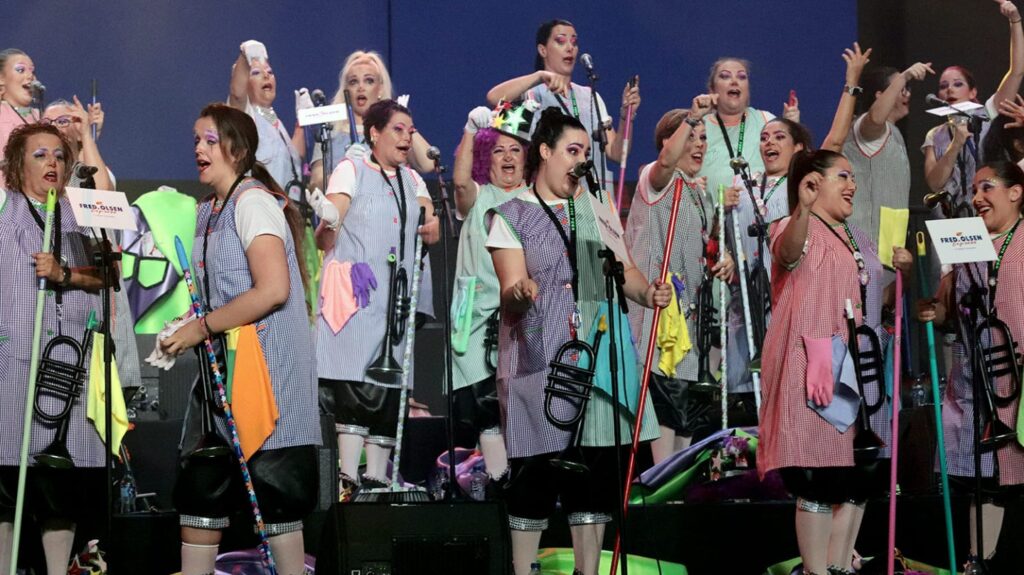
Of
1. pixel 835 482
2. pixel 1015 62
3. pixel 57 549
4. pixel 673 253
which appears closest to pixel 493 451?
pixel 673 253

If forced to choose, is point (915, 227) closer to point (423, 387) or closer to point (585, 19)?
point (585, 19)

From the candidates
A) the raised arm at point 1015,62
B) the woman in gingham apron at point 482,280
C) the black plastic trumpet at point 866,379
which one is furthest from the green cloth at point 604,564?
the raised arm at point 1015,62

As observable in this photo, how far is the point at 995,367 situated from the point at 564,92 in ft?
8.06

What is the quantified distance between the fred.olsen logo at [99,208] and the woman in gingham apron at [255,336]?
13.2 inches

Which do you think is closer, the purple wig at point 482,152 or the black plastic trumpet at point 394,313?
the black plastic trumpet at point 394,313

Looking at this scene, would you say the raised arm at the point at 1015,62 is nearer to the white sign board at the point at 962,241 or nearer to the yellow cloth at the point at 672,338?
the yellow cloth at the point at 672,338

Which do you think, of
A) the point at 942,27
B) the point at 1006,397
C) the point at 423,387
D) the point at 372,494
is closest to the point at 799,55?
the point at 942,27

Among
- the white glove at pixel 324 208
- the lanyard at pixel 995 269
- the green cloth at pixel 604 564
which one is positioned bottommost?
the green cloth at pixel 604 564

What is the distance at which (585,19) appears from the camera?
804cm

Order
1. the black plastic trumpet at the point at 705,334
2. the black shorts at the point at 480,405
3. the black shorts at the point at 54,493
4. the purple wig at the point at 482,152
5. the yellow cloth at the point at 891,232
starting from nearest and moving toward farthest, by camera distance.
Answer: the black shorts at the point at 54,493 → the yellow cloth at the point at 891,232 → the black shorts at the point at 480,405 → the black plastic trumpet at the point at 705,334 → the purple wig at the point at 482,152

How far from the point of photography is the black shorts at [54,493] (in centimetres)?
432

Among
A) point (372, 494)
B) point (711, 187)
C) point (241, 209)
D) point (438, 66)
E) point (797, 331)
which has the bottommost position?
point (372, 494)

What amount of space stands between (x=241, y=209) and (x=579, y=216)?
1.09m

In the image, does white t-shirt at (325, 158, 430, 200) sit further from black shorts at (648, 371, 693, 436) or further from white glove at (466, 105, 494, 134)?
black shorts at (648, 371, 693, 436)
